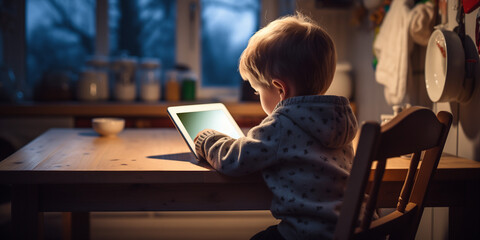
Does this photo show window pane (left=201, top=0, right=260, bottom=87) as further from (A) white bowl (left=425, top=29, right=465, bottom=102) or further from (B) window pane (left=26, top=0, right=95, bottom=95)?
(A) white bowl (left=425, top=29, right=465, bottom=102)

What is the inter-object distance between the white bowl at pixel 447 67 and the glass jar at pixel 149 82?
74.4 inches

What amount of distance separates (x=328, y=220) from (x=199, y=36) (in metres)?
2.45

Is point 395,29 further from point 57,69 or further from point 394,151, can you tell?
point 57,69

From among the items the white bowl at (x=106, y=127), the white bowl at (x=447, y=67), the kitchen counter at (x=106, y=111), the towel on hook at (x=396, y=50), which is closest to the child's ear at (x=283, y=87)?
the white bowl at (x=447, y=67)

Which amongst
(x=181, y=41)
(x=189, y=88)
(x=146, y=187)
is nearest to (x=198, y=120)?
(x=146, y=187)

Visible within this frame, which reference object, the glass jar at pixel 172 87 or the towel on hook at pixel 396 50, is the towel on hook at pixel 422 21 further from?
the glass jar at pixel 172 87

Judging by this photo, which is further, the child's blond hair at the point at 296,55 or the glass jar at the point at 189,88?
the glass jar at the point at 189,88

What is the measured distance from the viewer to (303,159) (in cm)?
92

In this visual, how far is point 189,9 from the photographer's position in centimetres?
315

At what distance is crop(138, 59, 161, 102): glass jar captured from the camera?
2.95 metres

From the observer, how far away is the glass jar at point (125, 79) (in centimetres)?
294

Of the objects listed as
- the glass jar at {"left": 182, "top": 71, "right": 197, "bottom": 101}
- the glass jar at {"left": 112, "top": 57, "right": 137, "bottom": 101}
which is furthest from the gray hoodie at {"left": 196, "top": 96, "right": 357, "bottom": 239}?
the glass jar at {"left": 112, "top": 57, "right": 137, "bottom": 101}

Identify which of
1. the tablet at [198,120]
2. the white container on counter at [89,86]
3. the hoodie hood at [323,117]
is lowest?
the white container on counter at [89,86]

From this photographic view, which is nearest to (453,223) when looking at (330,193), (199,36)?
(330,193)
